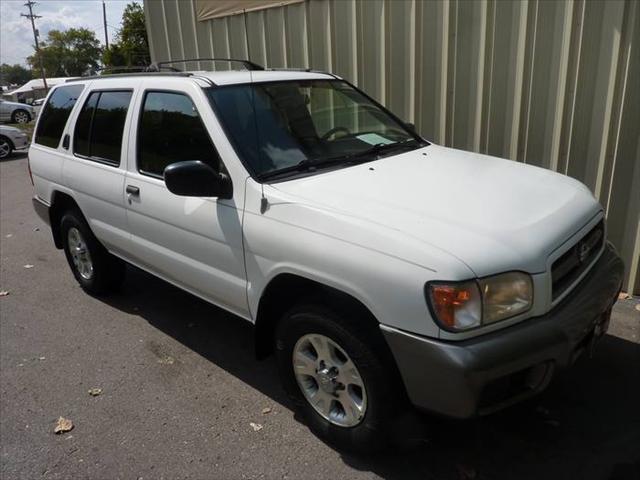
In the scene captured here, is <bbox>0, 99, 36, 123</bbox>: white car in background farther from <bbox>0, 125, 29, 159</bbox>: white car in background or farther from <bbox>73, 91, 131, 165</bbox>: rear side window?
<bbox>73, 91, 131, 165</bbox>: rear side window

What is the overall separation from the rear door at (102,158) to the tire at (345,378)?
1.81 metres

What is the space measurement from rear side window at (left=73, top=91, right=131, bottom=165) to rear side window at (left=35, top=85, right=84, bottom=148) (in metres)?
0.30

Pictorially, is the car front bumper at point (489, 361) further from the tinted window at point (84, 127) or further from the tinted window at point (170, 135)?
the tinted window at point (84, 127)

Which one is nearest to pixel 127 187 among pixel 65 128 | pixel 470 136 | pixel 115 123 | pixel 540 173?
pixel 115 123

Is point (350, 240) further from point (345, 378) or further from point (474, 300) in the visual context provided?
point (345, 378)

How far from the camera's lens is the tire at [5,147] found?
49.0 feet

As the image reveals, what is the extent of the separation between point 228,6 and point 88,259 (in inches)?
163

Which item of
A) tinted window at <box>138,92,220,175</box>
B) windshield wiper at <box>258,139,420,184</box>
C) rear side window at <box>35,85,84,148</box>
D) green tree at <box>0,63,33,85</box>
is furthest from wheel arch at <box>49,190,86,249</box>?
green tree at <box>0,63,33,85</box>

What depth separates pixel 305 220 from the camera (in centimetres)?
268

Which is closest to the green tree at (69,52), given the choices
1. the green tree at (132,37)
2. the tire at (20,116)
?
the green tree at (132,37)

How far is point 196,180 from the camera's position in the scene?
2.92 metres

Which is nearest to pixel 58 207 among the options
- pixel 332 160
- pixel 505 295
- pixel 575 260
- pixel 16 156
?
pixel 332 160

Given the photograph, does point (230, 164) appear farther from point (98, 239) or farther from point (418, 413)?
point (98, 239)

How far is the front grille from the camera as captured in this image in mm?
2496
